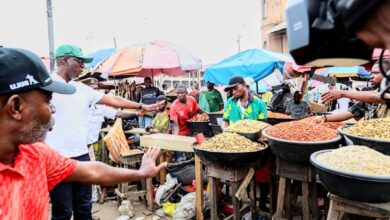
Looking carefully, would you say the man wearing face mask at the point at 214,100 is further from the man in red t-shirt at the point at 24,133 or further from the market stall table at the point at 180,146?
the man in red t-shirt at the point at 24,133

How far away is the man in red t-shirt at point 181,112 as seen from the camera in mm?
6281

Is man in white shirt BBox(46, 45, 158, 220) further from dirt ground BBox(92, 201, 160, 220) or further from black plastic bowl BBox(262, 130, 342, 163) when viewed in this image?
black plastic bowl BBox(262, 130, 342, 163)

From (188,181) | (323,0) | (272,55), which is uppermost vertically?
(272,55)

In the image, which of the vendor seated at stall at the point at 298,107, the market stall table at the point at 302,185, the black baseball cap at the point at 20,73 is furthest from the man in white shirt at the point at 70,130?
the vendor seated at stall at the point at 298,107

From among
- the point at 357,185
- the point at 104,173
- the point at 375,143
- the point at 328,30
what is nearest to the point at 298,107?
the point at 375,143

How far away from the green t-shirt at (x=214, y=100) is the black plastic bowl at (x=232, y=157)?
5279mm

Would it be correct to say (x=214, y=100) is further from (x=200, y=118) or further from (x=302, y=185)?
(x=302, y=185)

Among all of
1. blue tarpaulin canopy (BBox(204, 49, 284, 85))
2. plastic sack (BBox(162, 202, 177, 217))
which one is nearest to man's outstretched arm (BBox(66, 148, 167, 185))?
plastic sack (BBox(162, 202, 177, 217))

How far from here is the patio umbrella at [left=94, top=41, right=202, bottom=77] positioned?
7.25 m

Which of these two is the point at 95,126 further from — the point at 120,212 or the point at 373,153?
the point at 373,153

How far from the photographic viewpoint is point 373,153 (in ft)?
8.26

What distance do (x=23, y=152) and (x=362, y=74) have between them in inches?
436

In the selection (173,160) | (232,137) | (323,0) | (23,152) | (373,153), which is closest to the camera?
(323,0)

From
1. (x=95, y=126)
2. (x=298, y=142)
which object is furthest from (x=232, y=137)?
(x=95, y=126)
